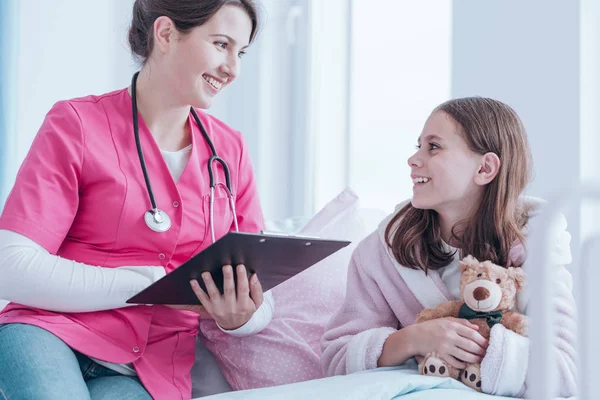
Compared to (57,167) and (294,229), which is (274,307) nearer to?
(294,229)

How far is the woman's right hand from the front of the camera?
1199 millimetres

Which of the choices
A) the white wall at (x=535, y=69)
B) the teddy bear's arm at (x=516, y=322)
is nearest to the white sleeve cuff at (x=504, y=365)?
the teddy bear's arm at (x=516, y=322)

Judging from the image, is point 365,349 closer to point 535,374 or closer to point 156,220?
point 156,220

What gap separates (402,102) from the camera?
8.48 feet

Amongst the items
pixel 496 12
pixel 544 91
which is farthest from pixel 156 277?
pixel 496 12

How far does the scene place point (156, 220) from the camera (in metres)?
1.43

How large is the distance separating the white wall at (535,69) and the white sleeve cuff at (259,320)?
0.72m

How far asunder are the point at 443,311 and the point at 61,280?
661mm

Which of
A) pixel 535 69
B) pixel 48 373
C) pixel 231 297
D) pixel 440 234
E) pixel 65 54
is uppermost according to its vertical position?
pixel 65 54

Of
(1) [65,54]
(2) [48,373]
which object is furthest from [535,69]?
(1) [65,54]

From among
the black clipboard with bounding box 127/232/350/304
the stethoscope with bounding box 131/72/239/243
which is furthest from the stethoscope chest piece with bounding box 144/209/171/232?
the black clipboard with bounding box 127/232/350/304

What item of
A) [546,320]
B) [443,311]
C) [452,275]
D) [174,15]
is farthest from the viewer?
[174,15]

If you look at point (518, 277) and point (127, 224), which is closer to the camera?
point (518, 277)

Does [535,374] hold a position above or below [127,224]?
below
